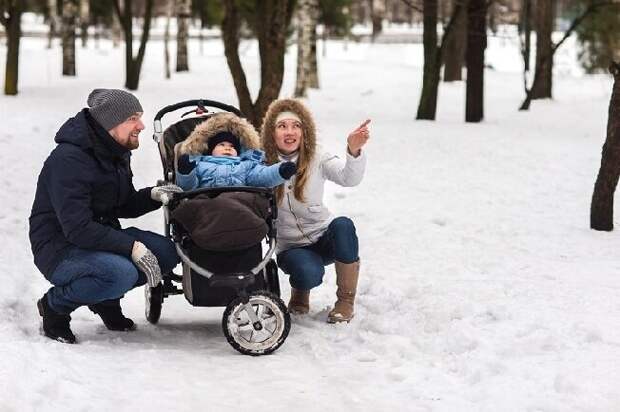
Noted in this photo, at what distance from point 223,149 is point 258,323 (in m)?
1.12

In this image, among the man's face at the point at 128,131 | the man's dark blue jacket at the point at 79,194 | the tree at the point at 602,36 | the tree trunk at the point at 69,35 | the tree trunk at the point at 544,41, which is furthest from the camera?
the tree at the point at 602,36

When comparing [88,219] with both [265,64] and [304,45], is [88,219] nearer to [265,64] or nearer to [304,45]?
[265,64]

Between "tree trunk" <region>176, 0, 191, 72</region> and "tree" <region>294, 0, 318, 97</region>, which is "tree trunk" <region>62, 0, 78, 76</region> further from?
"tree" <region>294, 0, 318, 97</region>

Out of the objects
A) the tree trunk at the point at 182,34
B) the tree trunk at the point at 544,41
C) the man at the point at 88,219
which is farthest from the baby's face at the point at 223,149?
the tree trunk at the point at 182,34

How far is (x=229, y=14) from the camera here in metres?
16.0

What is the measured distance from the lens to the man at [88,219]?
19.3ft

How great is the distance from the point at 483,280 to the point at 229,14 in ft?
30.7

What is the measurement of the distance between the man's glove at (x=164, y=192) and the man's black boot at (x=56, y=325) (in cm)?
88

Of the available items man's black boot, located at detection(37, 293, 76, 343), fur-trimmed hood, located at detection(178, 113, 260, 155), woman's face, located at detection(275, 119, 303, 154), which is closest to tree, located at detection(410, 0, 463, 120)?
woman's face, located at detection(275, 119, 303, 154)

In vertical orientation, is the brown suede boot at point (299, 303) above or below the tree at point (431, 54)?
below

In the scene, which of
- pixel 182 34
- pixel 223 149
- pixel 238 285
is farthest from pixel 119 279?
pixel 182 34

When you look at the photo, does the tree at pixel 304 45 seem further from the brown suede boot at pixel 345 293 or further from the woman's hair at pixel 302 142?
the brown suede boot at pixel 345 293

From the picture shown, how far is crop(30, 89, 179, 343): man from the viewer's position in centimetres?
588

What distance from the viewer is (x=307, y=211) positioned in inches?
270
